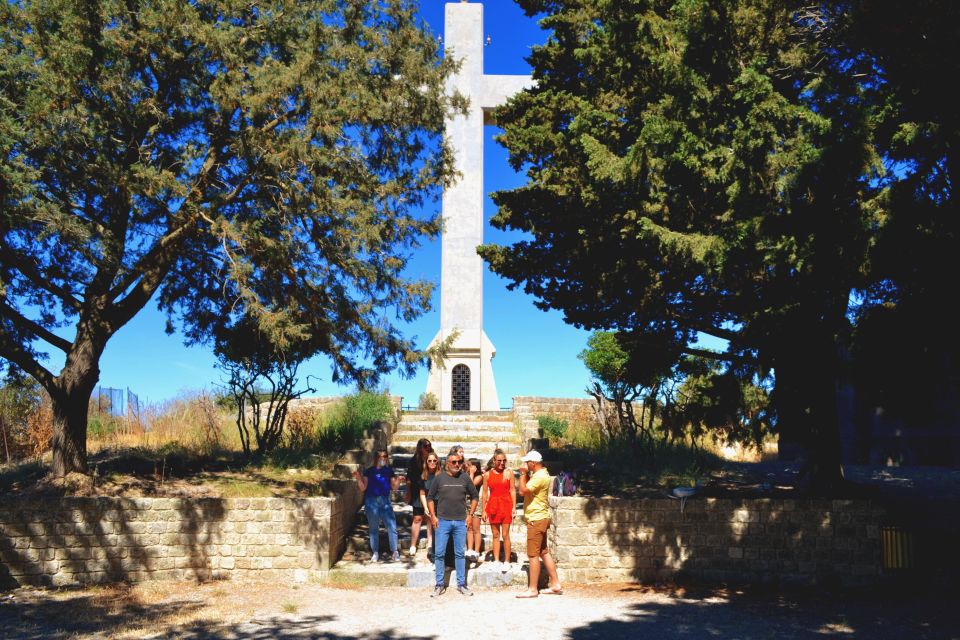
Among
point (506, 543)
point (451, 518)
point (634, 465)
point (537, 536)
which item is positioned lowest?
point (506, 543)

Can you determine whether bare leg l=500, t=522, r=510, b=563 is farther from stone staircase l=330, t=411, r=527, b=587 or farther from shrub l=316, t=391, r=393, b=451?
shrub l=316, t=391, r=393, b=451

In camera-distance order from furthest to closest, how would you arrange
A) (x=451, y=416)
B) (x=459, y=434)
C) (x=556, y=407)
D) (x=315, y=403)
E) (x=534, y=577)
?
(x=315, y=403) < (x=556, y=407) < (x=451, y=416) < (x=459, y=434) < (x=534, y=577)

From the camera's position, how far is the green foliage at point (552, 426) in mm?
16922

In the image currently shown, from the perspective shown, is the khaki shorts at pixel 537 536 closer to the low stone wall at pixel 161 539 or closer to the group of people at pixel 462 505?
the group of people at pixel 462 505

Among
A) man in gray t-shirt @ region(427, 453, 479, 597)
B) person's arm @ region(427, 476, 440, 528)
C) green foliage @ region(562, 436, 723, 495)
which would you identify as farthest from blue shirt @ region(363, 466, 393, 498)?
green foliage @ region(562, 436, 723, 495)

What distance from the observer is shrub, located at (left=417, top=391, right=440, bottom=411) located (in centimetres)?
2141

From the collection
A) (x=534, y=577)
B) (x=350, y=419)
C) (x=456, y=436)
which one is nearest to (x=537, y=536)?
(x=534, y=577)

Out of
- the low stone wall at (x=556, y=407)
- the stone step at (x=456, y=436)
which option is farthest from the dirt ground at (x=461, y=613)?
the low stone wall at (x=556, y=407)

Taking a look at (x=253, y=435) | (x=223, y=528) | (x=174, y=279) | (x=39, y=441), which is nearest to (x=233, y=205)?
(x=174, y=279)

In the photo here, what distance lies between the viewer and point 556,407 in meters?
19.9

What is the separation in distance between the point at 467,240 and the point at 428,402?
17.6 feet

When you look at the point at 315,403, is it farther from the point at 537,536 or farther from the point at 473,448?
the point at 537,536

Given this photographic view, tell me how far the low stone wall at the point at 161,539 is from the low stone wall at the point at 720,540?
11.4 ft

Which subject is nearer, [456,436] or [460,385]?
[456,436]
